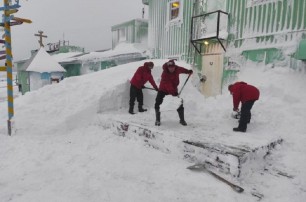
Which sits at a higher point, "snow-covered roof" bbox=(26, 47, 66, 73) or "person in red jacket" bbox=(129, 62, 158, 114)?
"snow-covered roof" bbox=(26, 47, 66, 73)

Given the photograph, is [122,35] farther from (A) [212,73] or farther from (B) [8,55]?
(B) [8,55]

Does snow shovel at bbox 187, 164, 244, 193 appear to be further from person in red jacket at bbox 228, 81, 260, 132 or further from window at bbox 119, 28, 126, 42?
window at bbox 119, 28, 126, 42

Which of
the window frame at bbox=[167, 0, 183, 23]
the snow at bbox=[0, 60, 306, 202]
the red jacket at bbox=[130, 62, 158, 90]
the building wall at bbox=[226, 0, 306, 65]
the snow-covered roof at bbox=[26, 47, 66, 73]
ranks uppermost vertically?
the window frame at bbox=[167, 0, 183, 23]

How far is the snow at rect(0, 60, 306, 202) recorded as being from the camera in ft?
10.8

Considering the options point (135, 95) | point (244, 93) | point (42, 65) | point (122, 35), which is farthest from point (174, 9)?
point (42, 65)

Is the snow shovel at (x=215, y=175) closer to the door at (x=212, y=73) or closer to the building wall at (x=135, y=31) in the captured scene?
the door at (x=212, y=73)

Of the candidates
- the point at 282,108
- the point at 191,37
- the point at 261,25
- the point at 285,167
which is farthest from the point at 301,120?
the point at 191,37

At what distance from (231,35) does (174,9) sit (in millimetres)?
3941

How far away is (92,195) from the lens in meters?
3.20

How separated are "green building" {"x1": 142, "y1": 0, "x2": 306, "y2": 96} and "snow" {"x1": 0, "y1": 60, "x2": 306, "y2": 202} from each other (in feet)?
1.54

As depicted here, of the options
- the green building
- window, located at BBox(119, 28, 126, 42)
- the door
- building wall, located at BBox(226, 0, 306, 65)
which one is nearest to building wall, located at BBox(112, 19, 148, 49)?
window, located at BBox(119, 28, 126, 42)

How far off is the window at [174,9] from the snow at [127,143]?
3.42 m

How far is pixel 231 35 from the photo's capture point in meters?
7.85

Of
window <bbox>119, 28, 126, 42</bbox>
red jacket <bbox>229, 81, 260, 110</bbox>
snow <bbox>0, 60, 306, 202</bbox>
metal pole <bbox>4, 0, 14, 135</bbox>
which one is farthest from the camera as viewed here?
window <bbox>119, 28, 126, 42</bbox>
